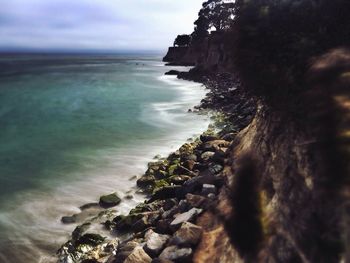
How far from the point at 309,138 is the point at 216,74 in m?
67.9

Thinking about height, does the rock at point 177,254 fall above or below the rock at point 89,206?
above

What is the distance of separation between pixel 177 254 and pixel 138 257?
125cm

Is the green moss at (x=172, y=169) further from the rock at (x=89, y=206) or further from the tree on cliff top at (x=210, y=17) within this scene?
the tree on cliff top at (x=210, y=17)

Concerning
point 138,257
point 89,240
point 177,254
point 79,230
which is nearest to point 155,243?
point 138,257

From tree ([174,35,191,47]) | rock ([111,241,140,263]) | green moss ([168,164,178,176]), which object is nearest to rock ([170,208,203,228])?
rock ([111,241,140,263])

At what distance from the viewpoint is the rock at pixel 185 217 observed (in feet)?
43.8

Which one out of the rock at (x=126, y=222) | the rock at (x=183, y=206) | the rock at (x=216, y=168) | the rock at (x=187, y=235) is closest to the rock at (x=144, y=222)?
the rock at (x=126, y=222)

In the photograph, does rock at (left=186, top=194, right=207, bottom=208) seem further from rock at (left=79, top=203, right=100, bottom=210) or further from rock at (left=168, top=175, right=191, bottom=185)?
rock at (left=79, top=203, right=100, bottom=210)

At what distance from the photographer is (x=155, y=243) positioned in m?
12.6

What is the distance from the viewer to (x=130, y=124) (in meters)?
38.1

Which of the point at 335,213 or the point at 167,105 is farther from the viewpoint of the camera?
the point at 167,105

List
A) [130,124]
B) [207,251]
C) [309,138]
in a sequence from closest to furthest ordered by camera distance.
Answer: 1. [309,138]
2. [207,251]
3. [130,124]

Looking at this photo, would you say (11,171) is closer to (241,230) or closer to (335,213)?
(241,230)

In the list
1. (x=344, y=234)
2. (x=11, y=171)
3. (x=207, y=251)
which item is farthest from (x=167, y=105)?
(x=344, y=234)
